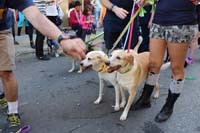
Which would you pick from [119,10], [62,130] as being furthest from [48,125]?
[119,10]

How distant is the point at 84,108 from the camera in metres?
4.02

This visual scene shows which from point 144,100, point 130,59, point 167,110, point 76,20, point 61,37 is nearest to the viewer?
point 61,37

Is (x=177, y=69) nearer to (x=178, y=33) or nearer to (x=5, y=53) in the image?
(x=178, y=33)

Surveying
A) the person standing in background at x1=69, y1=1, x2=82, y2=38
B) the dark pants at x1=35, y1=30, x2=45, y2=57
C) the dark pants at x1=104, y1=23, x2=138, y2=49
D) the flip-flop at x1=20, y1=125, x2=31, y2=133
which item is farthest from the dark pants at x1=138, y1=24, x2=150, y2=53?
the person standing in background at x1=69, y1=1, x2=82, y2=38

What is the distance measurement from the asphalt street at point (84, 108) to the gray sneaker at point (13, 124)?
A: 0.55 feet

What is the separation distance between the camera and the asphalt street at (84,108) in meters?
3.47

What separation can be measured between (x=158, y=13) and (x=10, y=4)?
1.43 meters

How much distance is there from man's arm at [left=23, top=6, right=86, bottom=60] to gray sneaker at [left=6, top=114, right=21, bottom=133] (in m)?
1.32

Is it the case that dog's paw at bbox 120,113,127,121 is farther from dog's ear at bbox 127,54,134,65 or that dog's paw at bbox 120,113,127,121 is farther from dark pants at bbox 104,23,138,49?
dark pants at bbox 104,23,138,49

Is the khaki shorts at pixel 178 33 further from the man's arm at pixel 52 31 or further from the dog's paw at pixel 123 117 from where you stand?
the man's arm at pixel 52 31

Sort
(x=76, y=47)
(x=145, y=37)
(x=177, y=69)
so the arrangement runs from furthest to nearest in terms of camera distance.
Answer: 1. (x=145, y=37)
2. (x=177, y=69)
3. (x=76, y=47)

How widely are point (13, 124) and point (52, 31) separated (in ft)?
5.13

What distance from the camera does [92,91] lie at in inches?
184

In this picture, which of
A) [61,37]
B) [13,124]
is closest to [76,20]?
[13,124]
